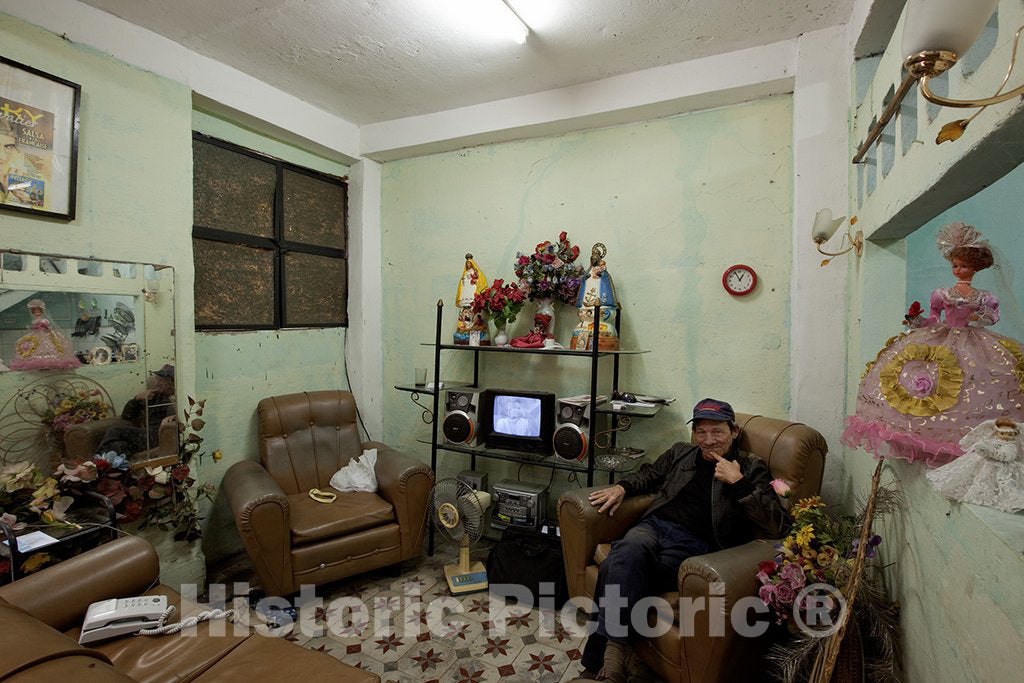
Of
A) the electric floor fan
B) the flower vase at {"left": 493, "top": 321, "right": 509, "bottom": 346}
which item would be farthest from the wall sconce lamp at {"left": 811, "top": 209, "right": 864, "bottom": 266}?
the electric floor fan

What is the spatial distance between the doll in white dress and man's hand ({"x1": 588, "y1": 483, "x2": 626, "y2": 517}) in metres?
1.25

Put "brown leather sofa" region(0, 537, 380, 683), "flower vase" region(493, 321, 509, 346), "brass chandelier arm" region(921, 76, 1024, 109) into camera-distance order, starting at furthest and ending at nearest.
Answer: "flower vase" region(493, 321, 509, 346) → "brown leather sofa" region(0, 537, 380, 683) → "brass chandelier arm" region(921, 76, 1024, 109)

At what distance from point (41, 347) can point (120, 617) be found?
49.5 inches

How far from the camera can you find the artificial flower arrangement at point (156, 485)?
198 cm

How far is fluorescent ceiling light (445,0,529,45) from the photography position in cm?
209

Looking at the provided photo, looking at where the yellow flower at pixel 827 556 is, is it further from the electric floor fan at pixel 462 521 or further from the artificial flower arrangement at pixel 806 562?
the electric floor fan at pixel 462 521

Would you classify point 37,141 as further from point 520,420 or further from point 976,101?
point 976,101

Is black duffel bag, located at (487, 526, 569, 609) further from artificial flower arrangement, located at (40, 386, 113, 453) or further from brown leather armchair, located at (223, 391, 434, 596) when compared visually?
artificial flower arrangement, located at (40, 386, 113, 453)

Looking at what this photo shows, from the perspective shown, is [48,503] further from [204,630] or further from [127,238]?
[127,238]

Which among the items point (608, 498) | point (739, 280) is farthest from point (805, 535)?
point (739, 280)

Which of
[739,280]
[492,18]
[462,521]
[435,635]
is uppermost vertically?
[492,18]

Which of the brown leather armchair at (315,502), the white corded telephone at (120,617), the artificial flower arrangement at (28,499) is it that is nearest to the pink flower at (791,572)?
the brown leather armchair at (315,502)

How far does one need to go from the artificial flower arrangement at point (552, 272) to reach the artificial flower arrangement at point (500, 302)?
7 centimetres

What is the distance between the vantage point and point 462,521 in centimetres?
247
